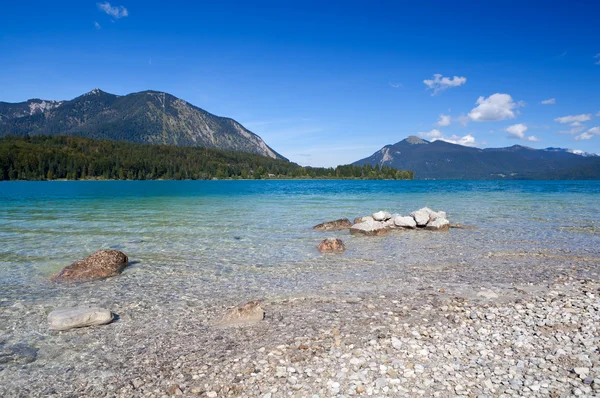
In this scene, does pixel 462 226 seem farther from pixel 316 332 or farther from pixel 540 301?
pixel 316 332

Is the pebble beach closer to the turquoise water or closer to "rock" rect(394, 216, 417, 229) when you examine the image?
the turquoise water

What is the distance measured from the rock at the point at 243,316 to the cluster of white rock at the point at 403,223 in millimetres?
14897

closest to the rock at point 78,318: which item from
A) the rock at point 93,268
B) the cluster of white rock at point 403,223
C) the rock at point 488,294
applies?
the rock at point 93,268

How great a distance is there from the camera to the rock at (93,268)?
1298 cm

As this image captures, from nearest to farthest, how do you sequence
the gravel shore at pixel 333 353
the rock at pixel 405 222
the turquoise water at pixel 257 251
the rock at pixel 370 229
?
the gravel shore at pixel 333 353
the turquoise water at pixel 257 251
the rock at pixel 370 229
the rock at pixel 405 222

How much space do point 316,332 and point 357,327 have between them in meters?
0.98

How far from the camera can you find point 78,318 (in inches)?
340

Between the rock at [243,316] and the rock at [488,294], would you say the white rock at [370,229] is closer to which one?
the rock at [488,294]

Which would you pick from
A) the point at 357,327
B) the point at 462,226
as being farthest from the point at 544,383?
the point at 462,226

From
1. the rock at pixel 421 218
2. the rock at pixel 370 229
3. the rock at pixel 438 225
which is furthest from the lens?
the rock at pixel 421 218

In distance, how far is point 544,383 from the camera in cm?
580

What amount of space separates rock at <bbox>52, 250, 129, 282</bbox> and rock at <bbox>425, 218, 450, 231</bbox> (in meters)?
19.4

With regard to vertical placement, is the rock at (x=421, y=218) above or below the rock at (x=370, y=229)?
above

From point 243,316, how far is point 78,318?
12.8 ft
